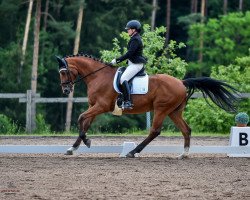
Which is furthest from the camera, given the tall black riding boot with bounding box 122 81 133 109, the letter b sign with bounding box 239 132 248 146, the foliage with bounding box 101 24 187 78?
the foliage with bounding box 101 24 187 78

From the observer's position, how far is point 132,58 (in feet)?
51.3

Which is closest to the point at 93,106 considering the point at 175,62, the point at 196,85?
the point at 196,85

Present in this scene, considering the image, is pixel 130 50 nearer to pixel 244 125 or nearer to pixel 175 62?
pixel 244 125

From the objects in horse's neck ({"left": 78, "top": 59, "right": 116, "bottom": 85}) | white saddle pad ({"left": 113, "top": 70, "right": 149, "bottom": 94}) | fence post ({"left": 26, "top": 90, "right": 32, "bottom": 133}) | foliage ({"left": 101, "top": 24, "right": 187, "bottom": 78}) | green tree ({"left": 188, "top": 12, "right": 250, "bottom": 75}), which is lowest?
fence post ({"left": 26, "top": 90, "right": 32, "bottom": 133})

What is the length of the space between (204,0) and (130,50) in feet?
141

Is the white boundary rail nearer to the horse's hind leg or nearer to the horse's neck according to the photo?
the horse's hind leg

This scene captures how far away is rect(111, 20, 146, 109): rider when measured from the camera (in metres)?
15.5

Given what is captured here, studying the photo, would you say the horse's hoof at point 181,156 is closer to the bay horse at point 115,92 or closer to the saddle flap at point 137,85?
the bay horse at point 115,92

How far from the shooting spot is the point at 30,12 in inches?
1887

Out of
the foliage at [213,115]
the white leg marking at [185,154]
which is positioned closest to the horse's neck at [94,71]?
the white leg marking at [185,154]

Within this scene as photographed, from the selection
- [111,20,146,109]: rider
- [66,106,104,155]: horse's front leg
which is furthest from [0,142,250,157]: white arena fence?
[111,20,146,109]: rider

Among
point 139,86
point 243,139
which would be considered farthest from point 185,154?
point 139,86

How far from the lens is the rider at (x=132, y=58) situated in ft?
50.9

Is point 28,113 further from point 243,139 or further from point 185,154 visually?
point 243,139
